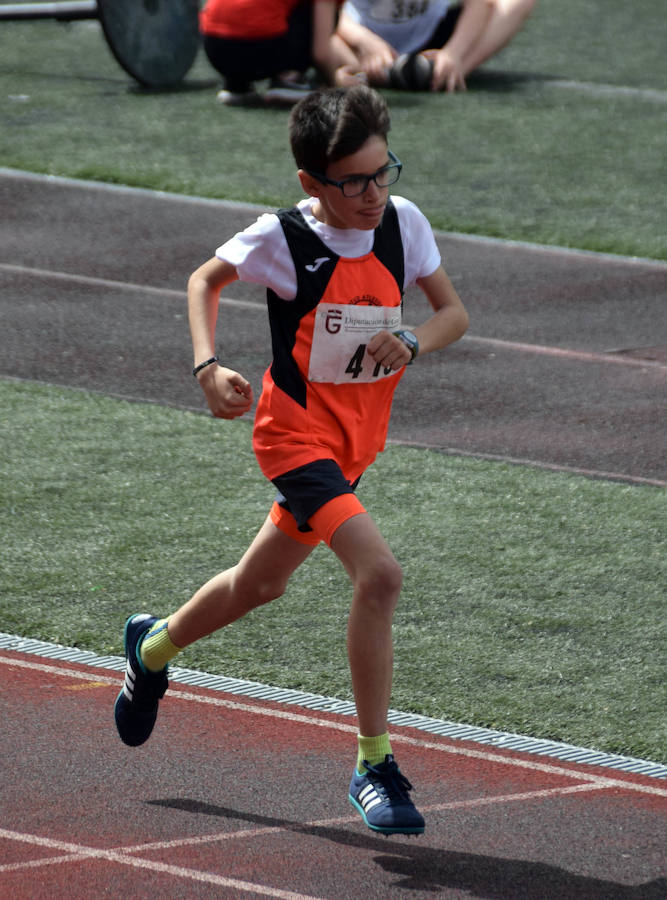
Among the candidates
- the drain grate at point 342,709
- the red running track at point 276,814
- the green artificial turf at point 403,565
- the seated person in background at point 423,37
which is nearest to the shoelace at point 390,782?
the red running track at point 276,814

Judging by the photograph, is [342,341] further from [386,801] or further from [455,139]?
[455,139]

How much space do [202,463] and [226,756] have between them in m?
2.66

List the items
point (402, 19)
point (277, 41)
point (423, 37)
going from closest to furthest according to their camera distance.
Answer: point (277, 41), point (402, 19), point (423, 37)

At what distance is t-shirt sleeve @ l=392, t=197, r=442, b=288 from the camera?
4.11m

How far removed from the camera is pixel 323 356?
3938 millimetres

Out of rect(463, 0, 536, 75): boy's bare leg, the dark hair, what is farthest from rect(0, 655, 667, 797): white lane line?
rect(463, 0, 536, 75): boy's bare leg

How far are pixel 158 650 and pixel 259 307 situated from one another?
509 centimetres

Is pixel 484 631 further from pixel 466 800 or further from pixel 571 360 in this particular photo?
pixel 571 360

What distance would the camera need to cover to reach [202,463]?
689cm

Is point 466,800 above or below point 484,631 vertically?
above

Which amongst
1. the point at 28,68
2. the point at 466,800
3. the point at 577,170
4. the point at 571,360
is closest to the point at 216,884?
the point at 466,800

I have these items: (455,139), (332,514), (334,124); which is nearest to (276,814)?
(332,514)

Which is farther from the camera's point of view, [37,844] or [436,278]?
[436,278]

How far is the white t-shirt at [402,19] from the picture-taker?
14.4 meters
